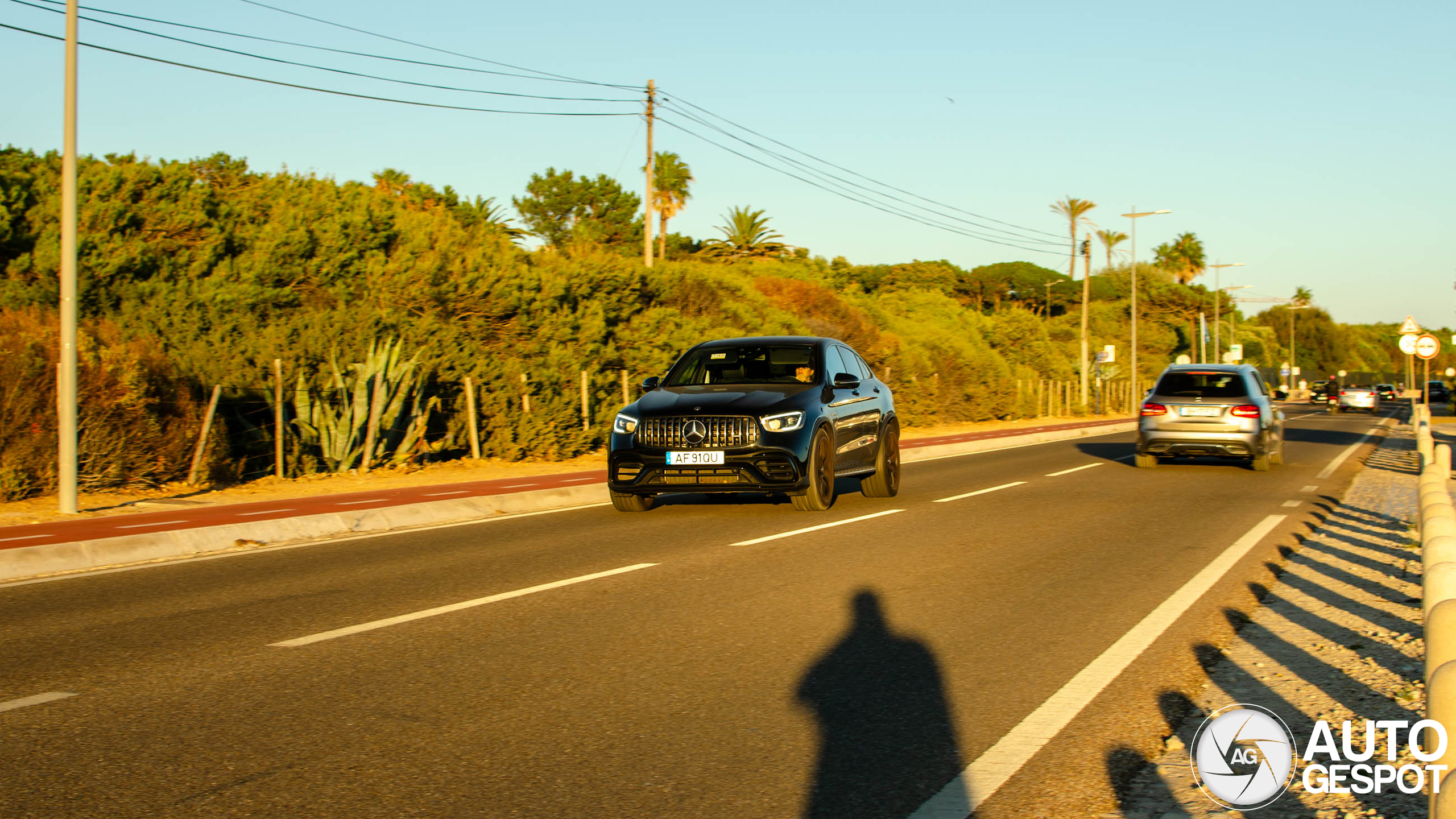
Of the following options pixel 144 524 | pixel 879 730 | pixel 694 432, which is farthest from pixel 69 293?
pixel 879 730

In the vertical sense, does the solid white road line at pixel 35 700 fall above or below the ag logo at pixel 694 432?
below

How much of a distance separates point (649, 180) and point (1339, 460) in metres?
17.5

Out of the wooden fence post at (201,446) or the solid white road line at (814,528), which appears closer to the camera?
the solid white road line at (814,528)

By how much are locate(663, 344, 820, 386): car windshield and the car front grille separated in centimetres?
126

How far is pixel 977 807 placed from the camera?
3.84 m

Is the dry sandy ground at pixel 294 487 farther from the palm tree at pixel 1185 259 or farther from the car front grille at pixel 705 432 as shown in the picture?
the palm tree at pixel 1185 259

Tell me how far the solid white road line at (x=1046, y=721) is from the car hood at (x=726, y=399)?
4824mm

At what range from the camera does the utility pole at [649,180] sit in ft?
101

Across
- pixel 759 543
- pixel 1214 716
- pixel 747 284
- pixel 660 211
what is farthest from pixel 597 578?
pixel 660 211

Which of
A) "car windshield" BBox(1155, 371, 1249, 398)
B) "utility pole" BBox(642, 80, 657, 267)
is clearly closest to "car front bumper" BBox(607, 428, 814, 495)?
"car windshield" BBox(1155, 371, 1249, 398)

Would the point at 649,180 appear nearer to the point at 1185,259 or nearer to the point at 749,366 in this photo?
the point at 749,366

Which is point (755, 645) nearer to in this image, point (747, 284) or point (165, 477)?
point (165, 477)

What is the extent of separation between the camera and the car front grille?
1175 centimetres

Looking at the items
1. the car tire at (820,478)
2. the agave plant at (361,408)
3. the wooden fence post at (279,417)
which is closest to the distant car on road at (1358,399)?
the agave plant at (361,408)
